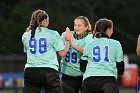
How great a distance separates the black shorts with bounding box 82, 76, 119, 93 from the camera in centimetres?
912

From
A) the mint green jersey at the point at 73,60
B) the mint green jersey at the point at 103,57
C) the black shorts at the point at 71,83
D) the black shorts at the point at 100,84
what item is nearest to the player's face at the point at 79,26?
the mint green jersey at the point at 73,60

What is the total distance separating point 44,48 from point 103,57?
938 mm

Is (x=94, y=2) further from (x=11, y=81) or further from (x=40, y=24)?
(x=40, y=24)

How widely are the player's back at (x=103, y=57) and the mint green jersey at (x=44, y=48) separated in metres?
0.59

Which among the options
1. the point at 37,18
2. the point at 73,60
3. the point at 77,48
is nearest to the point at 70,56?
the point at 73,60

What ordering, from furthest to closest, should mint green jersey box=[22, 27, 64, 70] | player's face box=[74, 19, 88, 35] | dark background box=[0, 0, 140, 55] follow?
1. dark background box=[0, 0, 140, 55]
2. player's face box=[74, 19, 88, 35]
3. mint green jersey box=[22, 27, 64, 70]

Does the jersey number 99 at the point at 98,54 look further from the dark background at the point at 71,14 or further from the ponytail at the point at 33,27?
the dark background at the point at 71,14

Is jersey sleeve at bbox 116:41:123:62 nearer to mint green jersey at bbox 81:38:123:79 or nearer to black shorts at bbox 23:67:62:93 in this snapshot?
mint green jersey at bbox 81:38:123:79

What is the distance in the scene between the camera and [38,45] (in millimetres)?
9633

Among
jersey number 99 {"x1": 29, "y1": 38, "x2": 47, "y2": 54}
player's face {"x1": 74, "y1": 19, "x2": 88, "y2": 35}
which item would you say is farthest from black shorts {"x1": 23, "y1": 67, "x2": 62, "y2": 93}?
player's face {"x1": 74, "y1": 19, "x2": 88, "y2": 35}

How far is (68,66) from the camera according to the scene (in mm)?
10555

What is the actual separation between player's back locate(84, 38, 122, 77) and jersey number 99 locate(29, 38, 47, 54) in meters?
0.71

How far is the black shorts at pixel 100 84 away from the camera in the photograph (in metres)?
9.12

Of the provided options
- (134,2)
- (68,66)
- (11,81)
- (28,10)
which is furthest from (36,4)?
(68,66)
